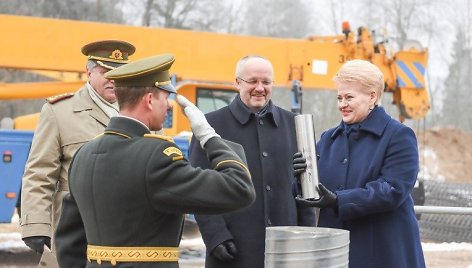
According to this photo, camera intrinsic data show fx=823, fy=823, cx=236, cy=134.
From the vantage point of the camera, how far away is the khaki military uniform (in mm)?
4242

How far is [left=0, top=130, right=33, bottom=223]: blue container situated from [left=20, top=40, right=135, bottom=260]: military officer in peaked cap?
15.1 feet

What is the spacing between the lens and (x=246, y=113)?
4254 mm

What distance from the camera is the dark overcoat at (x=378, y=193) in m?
3.61

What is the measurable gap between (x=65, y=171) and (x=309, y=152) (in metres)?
1.42

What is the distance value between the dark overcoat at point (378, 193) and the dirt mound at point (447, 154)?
24802 mm

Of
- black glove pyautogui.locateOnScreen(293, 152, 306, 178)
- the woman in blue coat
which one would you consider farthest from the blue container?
black glove pyautogui.locateOnScreen(293, 152, 306, 178)

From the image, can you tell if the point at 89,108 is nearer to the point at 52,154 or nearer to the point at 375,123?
the point at 52,154

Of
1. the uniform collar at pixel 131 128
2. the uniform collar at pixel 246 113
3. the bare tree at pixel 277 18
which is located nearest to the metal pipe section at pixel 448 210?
the uniform collar at pixel 246 113

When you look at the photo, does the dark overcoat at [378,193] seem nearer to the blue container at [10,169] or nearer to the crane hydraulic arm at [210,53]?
the blue container at [10,169]

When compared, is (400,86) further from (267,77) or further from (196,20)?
(196,20)

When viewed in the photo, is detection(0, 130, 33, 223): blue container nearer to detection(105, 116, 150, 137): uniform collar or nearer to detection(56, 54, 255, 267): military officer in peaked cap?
detection(56, 54, 255, 267): military officer in peaked cap

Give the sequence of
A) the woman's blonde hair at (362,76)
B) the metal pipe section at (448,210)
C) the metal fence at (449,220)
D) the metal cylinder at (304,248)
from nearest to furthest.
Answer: the metal cylinder at (304,248) < the woman's blonde hair at (362,76) < the metal pipe section at (448,210) < the metal fence at (449,220)

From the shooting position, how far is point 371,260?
12.1 ft

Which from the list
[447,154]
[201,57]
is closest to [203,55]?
[201,57]
